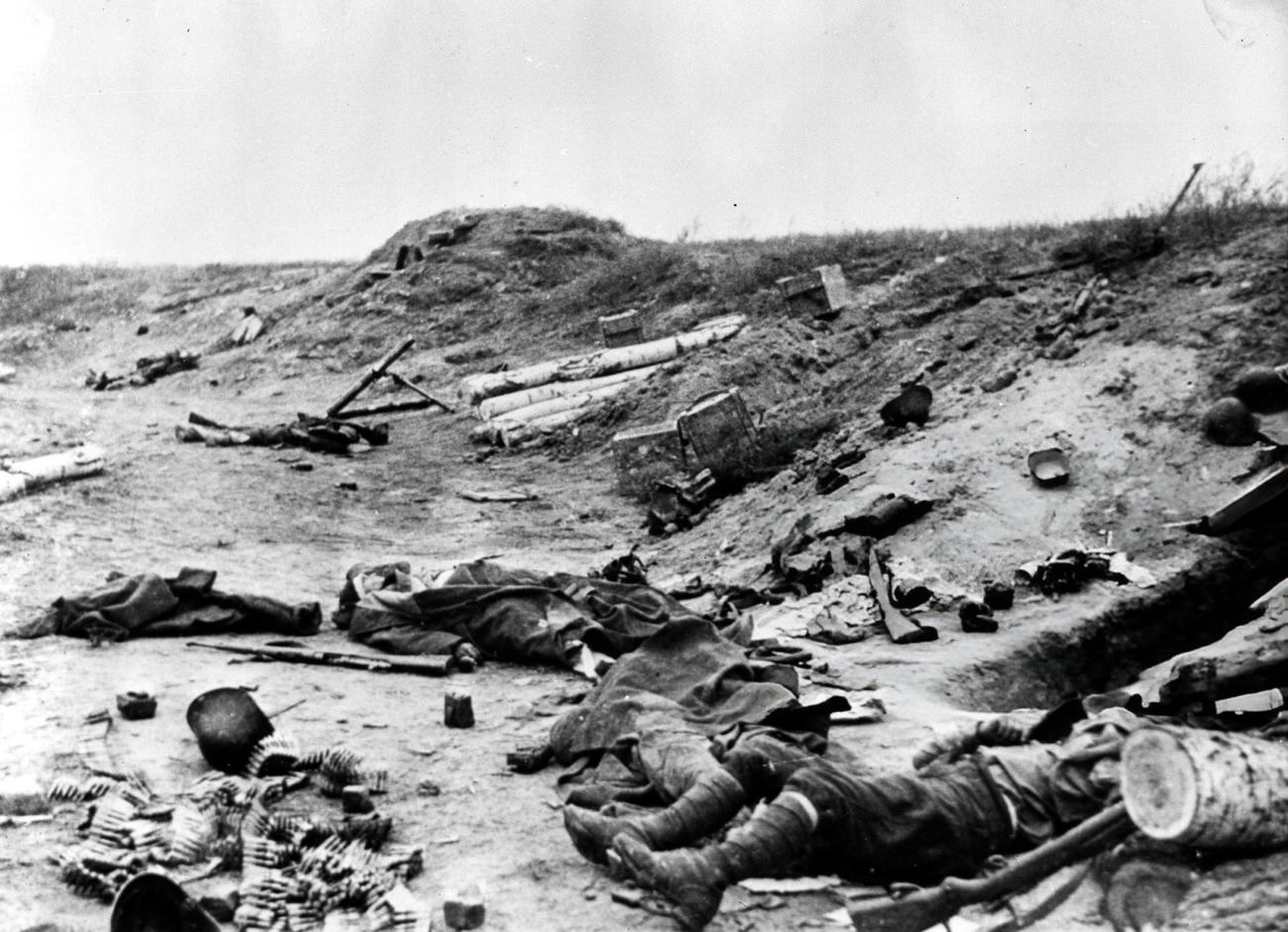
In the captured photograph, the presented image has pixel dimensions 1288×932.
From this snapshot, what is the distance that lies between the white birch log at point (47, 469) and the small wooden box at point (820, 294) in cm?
813

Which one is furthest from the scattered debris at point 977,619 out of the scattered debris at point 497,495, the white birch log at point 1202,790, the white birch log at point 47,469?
the white birch log at point 47,469

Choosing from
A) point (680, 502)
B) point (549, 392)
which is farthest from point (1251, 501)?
point (549, 392)

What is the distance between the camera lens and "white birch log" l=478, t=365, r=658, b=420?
46.6ft

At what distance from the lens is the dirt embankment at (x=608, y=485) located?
4.88 meters

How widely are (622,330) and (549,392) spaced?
1710mm

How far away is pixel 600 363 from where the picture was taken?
48.3ft

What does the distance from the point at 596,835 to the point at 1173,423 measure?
271 inches

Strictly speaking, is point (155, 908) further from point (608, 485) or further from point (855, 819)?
point (608, 485)

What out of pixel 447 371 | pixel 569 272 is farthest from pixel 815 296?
pixel 569 272

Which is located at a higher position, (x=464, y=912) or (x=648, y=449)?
(x=648, y=449)

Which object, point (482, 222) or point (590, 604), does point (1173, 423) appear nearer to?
point (590, 604)

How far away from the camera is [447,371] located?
56.2 feet

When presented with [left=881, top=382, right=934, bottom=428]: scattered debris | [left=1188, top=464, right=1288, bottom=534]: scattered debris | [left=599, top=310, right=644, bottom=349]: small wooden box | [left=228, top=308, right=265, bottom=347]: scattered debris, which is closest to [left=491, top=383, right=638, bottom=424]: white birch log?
[left=599, top=310, right=644, bottom=349]: small wooden box

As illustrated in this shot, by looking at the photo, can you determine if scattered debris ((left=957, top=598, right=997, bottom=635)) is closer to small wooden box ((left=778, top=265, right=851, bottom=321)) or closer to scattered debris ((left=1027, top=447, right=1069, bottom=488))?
scattered debris ((left=1027, top=447, right=1069, bottom=488))
